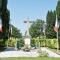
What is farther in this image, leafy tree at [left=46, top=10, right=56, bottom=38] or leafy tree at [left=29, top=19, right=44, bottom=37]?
leafy tree at [left=29, top=19, right=44, bottom=37]

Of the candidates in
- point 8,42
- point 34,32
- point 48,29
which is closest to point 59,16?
point 8,42

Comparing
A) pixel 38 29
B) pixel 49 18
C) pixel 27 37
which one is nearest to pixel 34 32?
pixel 38 29

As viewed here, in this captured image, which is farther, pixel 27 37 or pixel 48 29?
pixel 48 29

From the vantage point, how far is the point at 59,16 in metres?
41.1

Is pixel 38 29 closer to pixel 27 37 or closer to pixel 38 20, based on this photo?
pixel 38 20

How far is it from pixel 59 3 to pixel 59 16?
2.93 metres

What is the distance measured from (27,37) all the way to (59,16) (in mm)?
8700

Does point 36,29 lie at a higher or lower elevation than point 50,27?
higher

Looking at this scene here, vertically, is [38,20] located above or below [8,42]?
above

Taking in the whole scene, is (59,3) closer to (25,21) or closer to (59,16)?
(59,16)

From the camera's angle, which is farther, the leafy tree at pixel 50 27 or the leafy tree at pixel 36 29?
the leafy tree at pixel 36 29

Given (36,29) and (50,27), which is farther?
(36,29)

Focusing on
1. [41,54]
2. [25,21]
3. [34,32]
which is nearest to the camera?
[41,54]

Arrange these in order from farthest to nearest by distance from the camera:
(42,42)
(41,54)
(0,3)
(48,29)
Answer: (48,29), (42,42), (0,3), (41,54)
